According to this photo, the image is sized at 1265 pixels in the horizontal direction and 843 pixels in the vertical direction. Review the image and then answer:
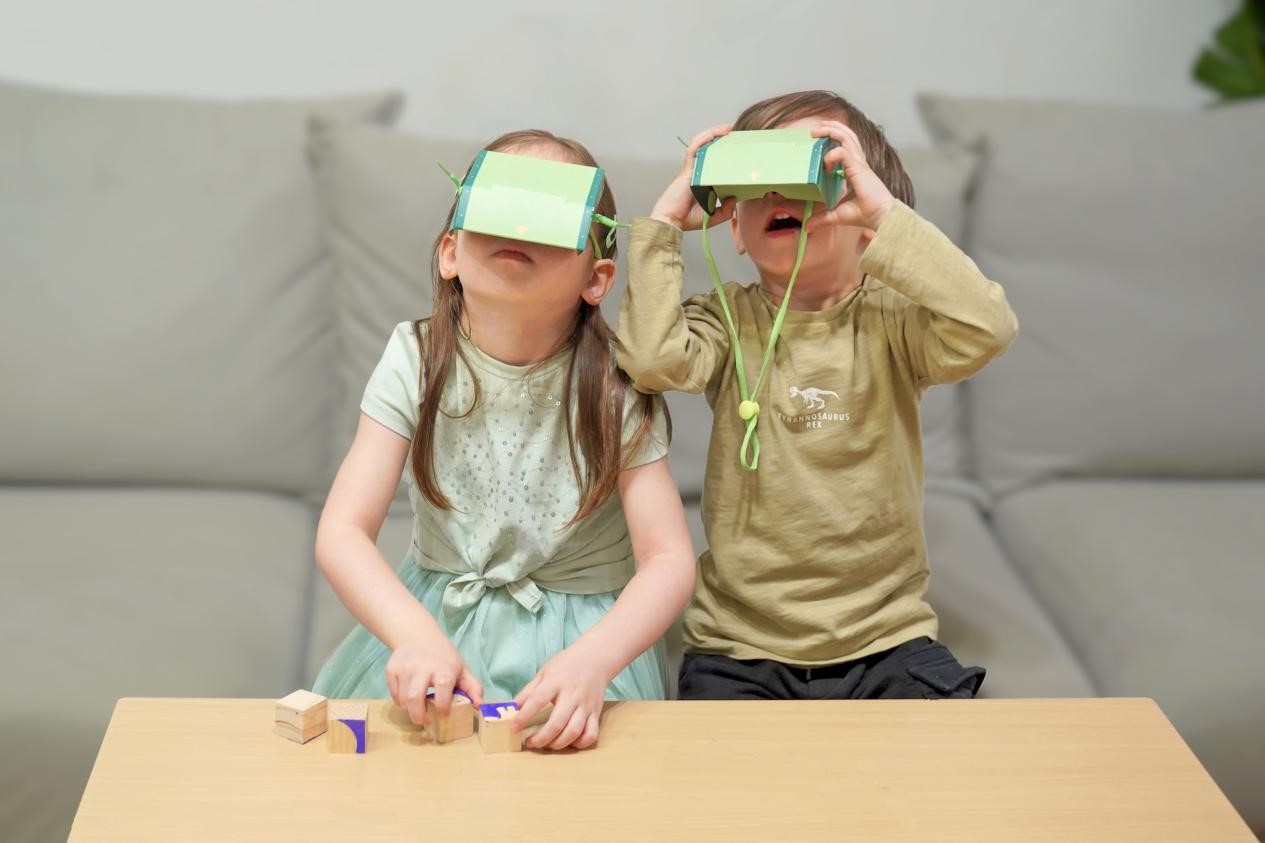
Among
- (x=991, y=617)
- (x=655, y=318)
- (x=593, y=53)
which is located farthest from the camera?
(x=593, y=53)

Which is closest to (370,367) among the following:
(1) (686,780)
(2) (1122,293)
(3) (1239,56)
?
(1) (686,780)

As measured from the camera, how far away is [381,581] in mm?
1131

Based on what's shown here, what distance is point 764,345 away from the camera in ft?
4.24

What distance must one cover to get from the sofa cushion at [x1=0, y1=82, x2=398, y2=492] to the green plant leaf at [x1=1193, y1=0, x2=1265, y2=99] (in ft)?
4.90

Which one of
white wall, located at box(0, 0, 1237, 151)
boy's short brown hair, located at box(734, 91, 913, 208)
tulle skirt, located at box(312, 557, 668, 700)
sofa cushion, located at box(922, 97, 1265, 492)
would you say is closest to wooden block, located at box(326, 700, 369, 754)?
tulle skirt, located at box(312, 557, 668, 700)

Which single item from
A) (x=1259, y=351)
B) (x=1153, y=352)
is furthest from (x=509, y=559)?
(x=1259, y=351)

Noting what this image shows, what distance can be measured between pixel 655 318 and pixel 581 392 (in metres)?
0.10

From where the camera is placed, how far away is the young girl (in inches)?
45.4

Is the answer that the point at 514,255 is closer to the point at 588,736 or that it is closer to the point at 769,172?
the point at 769,172

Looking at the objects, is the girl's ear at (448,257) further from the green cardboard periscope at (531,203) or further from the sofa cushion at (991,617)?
the sofa cushion at (991,617)

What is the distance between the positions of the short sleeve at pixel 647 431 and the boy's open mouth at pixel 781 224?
0.20 m

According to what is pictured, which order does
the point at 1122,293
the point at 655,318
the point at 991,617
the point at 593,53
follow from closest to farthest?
the point at 655,318
the point at 991,617
the point at 1122,293
the point at 593,53

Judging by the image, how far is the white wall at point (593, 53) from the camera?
1931mm

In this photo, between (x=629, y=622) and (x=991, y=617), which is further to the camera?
(x=991, y=617)
